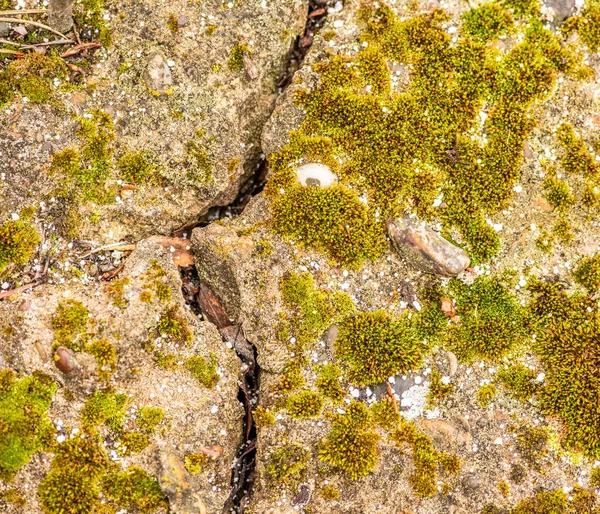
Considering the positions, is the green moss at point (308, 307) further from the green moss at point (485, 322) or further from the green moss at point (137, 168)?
the green moss at point (137, 168)

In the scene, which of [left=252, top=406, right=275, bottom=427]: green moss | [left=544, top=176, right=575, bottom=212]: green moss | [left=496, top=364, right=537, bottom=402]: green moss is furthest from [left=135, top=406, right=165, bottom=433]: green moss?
[left=544, top=176, right=575, bottom=212]: green moss

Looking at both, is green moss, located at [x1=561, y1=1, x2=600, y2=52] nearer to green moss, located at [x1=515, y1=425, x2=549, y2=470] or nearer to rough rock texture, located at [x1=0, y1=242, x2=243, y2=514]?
green moss, located at [x1=515, y1=425, x2=549, y2=470]

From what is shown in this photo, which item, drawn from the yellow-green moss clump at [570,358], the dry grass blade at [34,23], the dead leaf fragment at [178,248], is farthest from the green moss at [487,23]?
the dry grass blade at [34,23]

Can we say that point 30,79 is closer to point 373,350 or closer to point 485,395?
point 373,350

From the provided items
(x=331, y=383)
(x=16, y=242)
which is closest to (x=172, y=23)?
(x=16, y=242)

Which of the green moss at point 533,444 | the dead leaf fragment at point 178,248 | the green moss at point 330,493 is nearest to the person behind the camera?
the green moss at point 330,493

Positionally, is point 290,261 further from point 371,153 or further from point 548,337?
point 548,337
